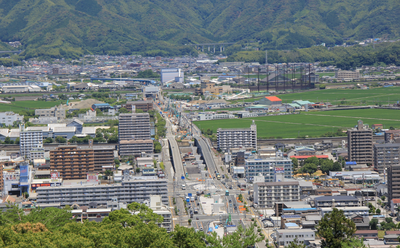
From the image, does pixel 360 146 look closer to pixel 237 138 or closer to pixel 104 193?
pixel 237 138

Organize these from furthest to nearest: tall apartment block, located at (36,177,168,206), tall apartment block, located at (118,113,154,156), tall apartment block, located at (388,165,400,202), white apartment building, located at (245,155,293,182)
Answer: tall apartment block, located at (118,113,154,156)
white apartment building, located at (245,155,293,182)
tall apartment block, located at (388,165,400,202)
tall apartment block, located at (36,177,168,206)

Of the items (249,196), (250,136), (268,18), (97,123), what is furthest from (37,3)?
(249,196)

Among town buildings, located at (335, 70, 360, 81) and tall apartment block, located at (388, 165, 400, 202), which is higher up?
town buildings, located at (335, 70, 360, 81)

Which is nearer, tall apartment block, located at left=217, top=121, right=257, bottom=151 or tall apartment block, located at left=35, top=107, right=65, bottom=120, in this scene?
tall apartment block, located at left=217, top=121, right=257, bottom=151

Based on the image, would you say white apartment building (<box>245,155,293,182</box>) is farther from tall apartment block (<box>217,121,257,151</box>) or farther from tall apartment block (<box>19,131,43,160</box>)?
tall apartment block (<box>19,131,43,160</box>)

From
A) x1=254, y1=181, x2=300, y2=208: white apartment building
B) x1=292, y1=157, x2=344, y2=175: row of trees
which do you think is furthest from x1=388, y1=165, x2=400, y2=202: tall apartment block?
x1=292, y1=157, x2=344, y2=175: row of trees

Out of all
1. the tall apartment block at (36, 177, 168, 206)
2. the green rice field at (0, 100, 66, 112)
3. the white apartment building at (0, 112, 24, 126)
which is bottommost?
the tall apartment block at (36, 177, 168, 206)

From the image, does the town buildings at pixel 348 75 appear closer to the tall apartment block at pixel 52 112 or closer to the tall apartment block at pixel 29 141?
the tall apartment block at pixel 52 112
